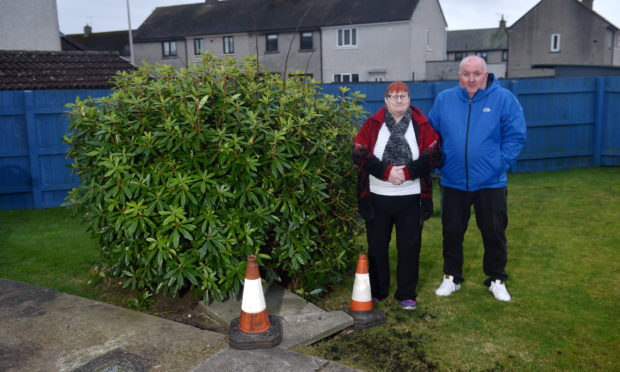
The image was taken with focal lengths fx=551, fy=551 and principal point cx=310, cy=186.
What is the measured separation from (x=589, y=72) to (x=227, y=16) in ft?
92.1

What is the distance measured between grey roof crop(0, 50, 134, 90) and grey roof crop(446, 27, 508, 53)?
44.7 meters

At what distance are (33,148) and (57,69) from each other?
421 centimetres

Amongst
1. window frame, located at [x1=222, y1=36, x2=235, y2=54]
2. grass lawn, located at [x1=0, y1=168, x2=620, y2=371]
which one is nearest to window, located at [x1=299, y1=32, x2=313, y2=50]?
window frame, located at [x1=222, y1=36, x2=235, y2=54]

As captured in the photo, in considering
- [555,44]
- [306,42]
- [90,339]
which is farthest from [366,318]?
[555,44]

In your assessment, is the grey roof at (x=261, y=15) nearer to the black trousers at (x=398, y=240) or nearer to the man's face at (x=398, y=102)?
the man's face at (x=398, y=102)

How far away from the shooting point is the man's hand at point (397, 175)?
14.5ft

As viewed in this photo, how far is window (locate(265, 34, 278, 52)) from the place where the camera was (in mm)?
37844

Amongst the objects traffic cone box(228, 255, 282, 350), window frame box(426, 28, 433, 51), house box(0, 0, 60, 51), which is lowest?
traffic cone box(228, 255, 282, 350)

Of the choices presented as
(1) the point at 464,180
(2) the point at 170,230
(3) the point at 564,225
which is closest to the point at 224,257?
(2) the point at 170,230

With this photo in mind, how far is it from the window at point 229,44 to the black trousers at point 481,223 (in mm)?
35884

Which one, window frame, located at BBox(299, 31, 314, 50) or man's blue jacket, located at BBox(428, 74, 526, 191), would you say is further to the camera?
window frame, located at BBox(299, 31, 314, 50)

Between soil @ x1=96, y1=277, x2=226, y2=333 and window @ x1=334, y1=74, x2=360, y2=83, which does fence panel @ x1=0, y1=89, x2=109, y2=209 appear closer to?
soil @ x1=96, y1=277, x2=226, y2=333

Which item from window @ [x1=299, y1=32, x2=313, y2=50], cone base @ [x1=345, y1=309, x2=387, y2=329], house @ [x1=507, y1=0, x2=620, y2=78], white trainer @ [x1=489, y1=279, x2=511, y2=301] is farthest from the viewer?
house @ [x1=507, y1=0, x2=620, y2=78]

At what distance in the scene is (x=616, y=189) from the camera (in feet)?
32.8
